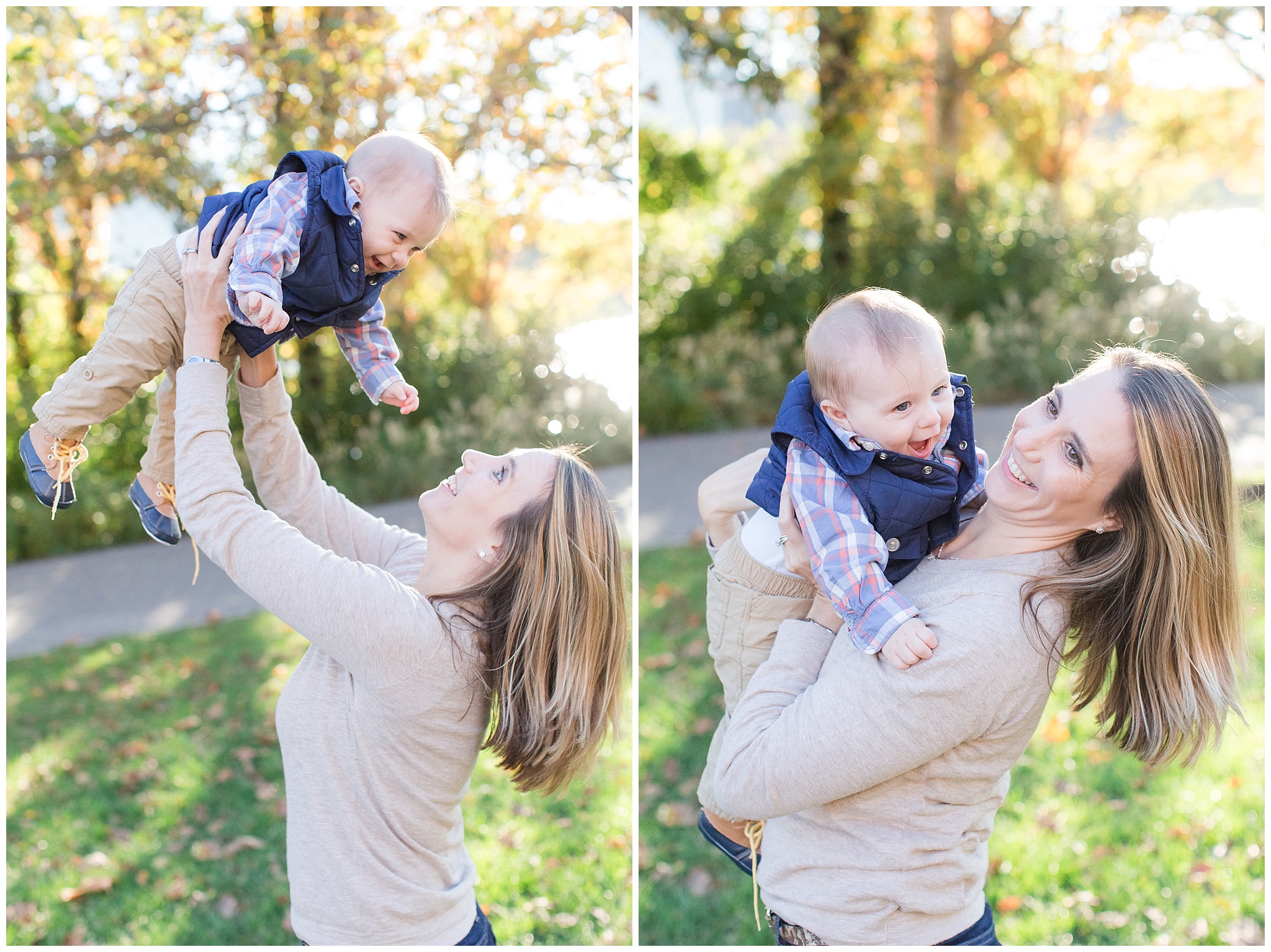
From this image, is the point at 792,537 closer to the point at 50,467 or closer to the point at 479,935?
the point at 479,935

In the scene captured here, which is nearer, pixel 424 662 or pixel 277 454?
pixel 424 662

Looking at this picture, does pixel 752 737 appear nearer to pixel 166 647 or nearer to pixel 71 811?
pixel 71 811

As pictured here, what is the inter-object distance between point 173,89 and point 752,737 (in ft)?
21.1

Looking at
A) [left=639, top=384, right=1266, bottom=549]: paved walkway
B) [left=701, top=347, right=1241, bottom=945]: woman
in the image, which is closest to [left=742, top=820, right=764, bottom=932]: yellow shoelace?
[left=701, top=347, right=1241, bottom=945]: woman

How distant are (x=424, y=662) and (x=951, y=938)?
108cm

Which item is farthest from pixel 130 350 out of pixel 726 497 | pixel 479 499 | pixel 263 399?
pixel 726 497

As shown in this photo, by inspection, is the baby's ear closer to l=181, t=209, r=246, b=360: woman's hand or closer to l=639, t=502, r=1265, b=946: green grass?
l=181, t=209, r=246, b=360: woman's hand

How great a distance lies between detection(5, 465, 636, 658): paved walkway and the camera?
5680mm

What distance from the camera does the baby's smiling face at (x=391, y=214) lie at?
1.91 m

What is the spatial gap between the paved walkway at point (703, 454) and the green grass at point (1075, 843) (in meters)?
1.66

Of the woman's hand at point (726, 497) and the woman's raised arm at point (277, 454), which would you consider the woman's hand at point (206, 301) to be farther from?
the woman's hand at point (726, 497)

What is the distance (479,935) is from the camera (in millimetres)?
2119

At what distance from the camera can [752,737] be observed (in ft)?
5.35

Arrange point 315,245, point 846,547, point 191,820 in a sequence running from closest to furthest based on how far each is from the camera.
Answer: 1. point 846,547
2. point 315,245
3. point 191,820
